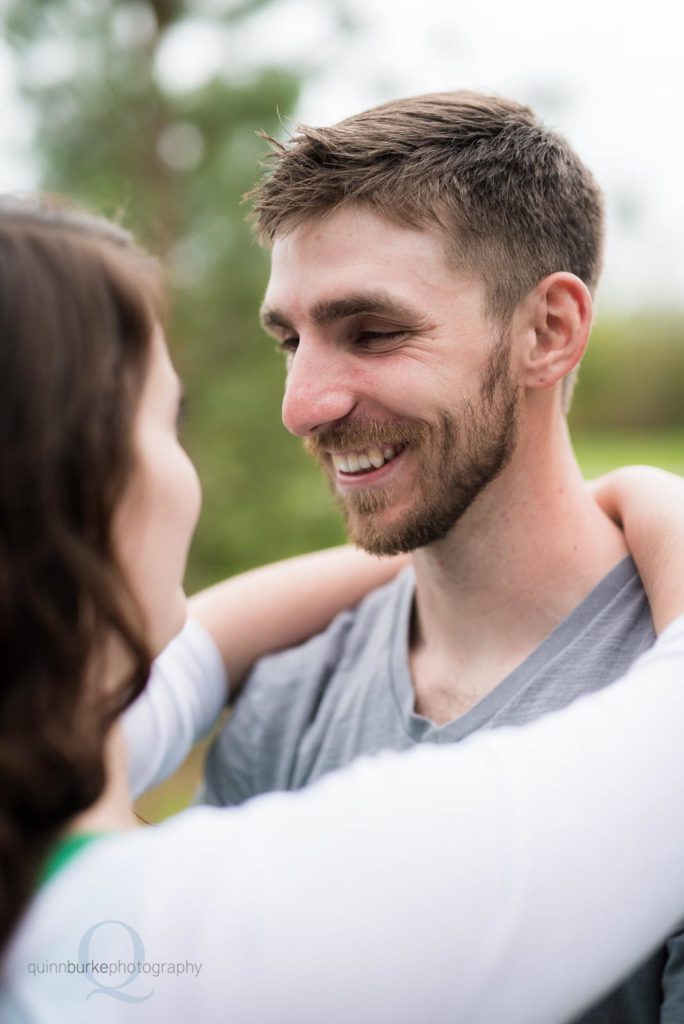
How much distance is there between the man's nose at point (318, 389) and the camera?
7.24 ft

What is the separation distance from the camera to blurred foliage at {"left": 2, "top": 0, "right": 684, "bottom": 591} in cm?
499

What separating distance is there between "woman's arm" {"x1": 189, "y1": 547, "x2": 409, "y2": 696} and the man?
0.24 metres

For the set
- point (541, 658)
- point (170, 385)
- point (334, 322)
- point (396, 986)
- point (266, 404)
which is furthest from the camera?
point (266, 404)

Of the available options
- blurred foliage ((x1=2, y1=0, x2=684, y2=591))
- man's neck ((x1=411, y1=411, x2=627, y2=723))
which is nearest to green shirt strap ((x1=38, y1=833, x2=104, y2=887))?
man's neck ((x1=411, y1=411, x2=627, y2=723))

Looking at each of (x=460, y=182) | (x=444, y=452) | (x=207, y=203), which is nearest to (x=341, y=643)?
(x=444, y=452)

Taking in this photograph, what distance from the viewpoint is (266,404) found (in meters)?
5.35

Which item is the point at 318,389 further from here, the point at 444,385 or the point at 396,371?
the point at 444,385

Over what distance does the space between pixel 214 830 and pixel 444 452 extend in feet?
3.99

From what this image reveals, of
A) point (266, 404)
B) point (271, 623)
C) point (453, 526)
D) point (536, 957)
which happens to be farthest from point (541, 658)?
point (266, 404)

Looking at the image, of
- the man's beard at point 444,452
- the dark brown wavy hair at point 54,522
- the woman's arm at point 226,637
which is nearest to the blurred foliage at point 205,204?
the woman's arm at point 226,637

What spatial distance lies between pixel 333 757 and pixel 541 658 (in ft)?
1.79

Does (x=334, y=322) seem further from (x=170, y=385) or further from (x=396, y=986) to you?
(x=396, y=986)

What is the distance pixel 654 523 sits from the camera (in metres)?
2.02

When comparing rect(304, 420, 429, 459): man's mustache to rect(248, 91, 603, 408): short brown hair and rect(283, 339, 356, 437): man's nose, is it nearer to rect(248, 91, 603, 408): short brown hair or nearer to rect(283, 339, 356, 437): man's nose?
rect(283, 339, 356, 437): man's nose
